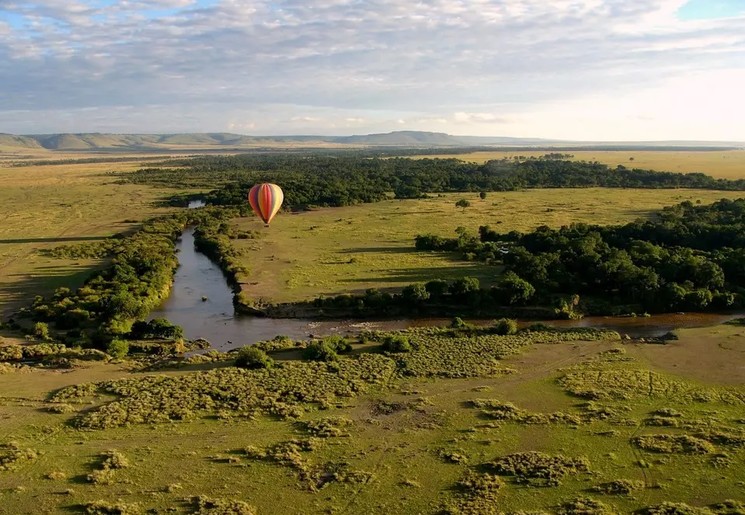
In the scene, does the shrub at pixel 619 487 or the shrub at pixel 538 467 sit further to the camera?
the shrub at pixel 538 467

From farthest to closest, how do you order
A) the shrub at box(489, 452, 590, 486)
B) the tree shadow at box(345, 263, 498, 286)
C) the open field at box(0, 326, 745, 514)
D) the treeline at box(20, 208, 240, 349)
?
1. the tree shadow at box(345, 263, 498, 286)
2. the treeline at box(20, 208, 240, 349)
3. the shrub at box(489, 452, 590, 486)
4. the open field at box(0, 326, 745, 514)

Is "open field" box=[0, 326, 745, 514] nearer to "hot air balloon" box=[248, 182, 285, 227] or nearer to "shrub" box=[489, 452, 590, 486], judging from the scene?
"shrub" box=[489, 452, 590, 486]

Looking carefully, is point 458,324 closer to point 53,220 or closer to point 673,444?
point 673,444

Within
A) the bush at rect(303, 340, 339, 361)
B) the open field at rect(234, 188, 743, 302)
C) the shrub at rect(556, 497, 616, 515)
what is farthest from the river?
the shrub at rect(556, 497, 616, 515)

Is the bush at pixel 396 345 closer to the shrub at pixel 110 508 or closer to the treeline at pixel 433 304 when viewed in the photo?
the treeline at pixel 433 304

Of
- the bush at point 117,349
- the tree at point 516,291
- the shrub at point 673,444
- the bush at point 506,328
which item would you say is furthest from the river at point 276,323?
the shrub at point 673,444

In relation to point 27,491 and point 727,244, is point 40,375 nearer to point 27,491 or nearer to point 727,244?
point 27,491
